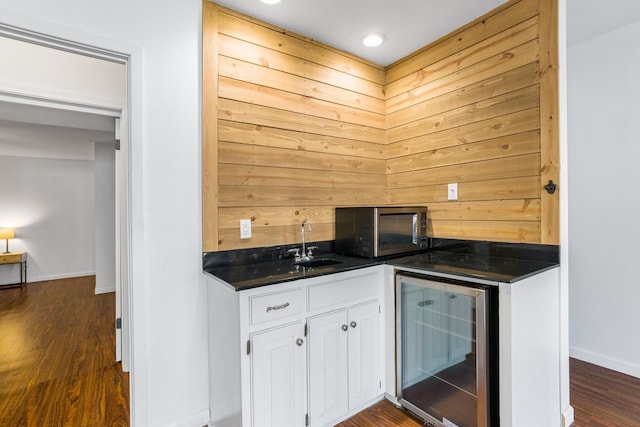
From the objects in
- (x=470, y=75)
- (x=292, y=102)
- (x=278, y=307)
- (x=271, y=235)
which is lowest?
(x=278, y=307)

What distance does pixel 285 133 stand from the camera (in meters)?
2.25

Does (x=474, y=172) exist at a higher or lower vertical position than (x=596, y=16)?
lower

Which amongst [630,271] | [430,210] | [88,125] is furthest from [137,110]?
[630,271]

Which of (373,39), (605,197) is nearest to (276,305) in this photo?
(373,39)

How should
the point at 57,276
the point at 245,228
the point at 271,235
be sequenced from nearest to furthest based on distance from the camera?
the point at 245,228, the point at 271,235, the point at 57,276

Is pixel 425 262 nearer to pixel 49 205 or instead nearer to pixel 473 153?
pixel 473 153

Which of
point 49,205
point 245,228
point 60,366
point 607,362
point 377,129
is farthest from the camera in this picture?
point 49,205

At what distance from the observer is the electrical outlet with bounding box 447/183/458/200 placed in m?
2.32

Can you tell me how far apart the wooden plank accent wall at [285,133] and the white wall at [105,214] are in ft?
13.0

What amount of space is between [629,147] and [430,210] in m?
1.50

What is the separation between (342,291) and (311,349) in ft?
1.20

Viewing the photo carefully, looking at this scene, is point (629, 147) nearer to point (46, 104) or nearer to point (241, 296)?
point (241, 296)

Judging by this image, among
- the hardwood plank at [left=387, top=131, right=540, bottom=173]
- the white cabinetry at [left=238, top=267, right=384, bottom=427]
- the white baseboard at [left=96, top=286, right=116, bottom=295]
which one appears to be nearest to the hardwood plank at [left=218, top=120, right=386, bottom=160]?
the hardwood plank at [left=387, top=131, right=540, bottom=173]

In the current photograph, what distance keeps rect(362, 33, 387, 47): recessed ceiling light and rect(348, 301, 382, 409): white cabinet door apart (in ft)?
6.37
